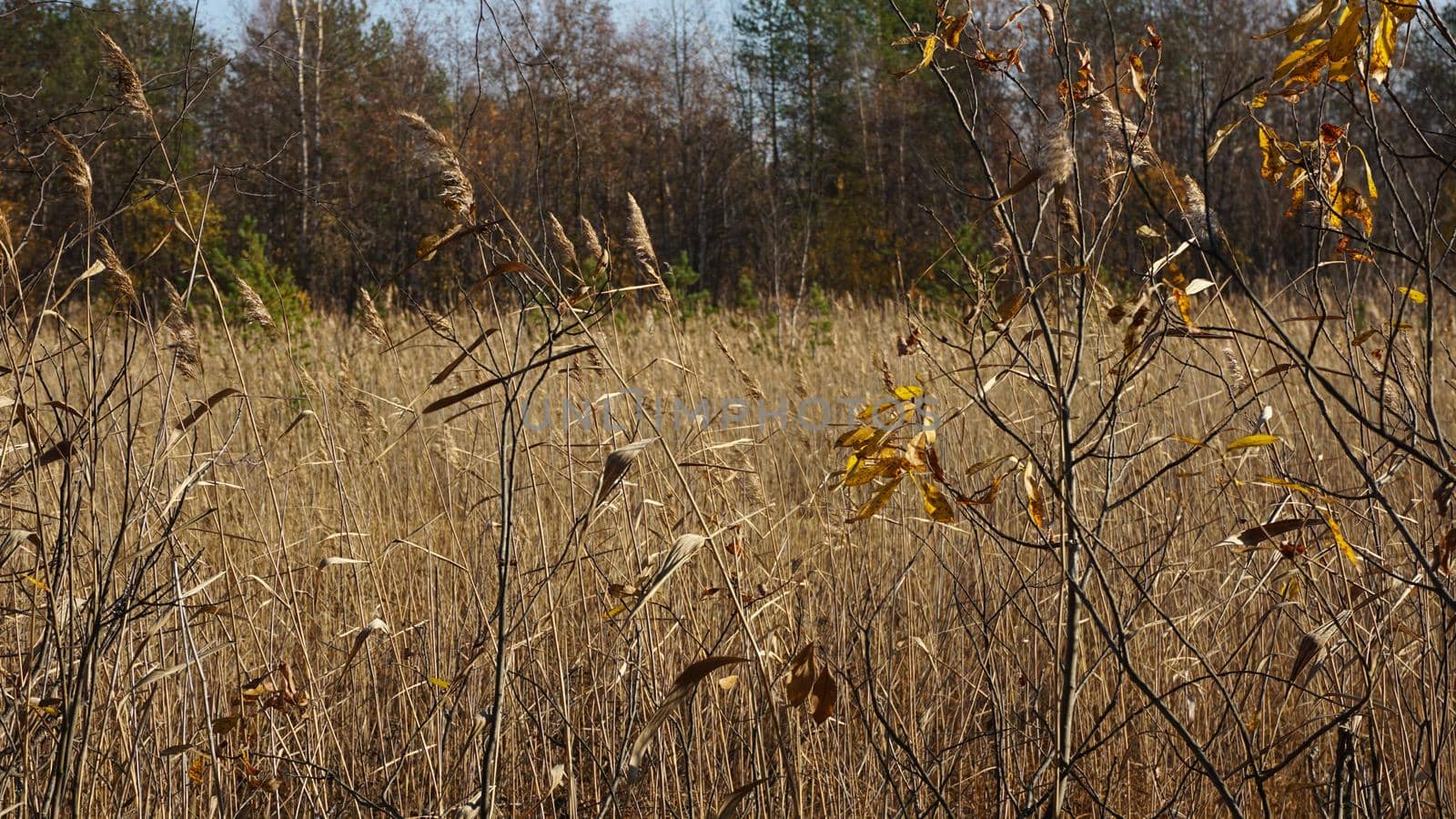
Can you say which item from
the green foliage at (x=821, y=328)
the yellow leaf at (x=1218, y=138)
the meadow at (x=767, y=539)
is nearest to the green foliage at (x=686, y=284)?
the green foliage at (x=821, y=328)

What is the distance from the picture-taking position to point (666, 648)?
7.38 feet

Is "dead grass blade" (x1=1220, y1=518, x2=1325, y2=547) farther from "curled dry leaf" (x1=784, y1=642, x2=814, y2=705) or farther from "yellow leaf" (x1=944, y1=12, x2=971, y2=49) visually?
"yellow leaf" (x1=944, y1=12, x2=971, y2=49)

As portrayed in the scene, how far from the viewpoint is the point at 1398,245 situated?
1214 mm

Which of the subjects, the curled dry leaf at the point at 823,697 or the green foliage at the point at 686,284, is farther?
the green foliage at the point at 686,284

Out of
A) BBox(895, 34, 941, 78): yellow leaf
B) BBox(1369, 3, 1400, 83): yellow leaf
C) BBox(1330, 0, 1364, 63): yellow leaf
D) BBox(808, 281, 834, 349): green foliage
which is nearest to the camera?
BBox(1330, 0, 1364, 63): yellow leaf

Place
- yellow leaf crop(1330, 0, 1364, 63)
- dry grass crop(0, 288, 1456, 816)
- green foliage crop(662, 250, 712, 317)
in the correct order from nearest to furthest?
yellow leaf crop(1330, 0, 1364, 63) < dry grass crop(0, 288, 1456, 816) < green foliage crop(662, 250, 712, 317)

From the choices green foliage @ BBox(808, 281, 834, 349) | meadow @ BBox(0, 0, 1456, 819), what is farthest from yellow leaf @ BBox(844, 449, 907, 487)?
green foliage @ BBox(808, 281, 834, 349)

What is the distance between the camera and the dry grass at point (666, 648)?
1.59 metres

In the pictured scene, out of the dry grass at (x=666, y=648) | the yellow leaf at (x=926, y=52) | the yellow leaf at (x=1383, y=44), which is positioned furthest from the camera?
the dry grass at (x=666, y=648)

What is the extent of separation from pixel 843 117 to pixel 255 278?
54.3ft

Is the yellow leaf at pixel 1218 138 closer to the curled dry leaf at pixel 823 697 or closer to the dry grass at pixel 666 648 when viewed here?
the dry grass at pixel 666 648

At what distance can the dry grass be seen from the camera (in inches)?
62.8

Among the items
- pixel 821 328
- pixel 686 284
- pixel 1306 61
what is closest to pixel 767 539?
pixel 1306 61

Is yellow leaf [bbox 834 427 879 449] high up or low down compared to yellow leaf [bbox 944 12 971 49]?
down
